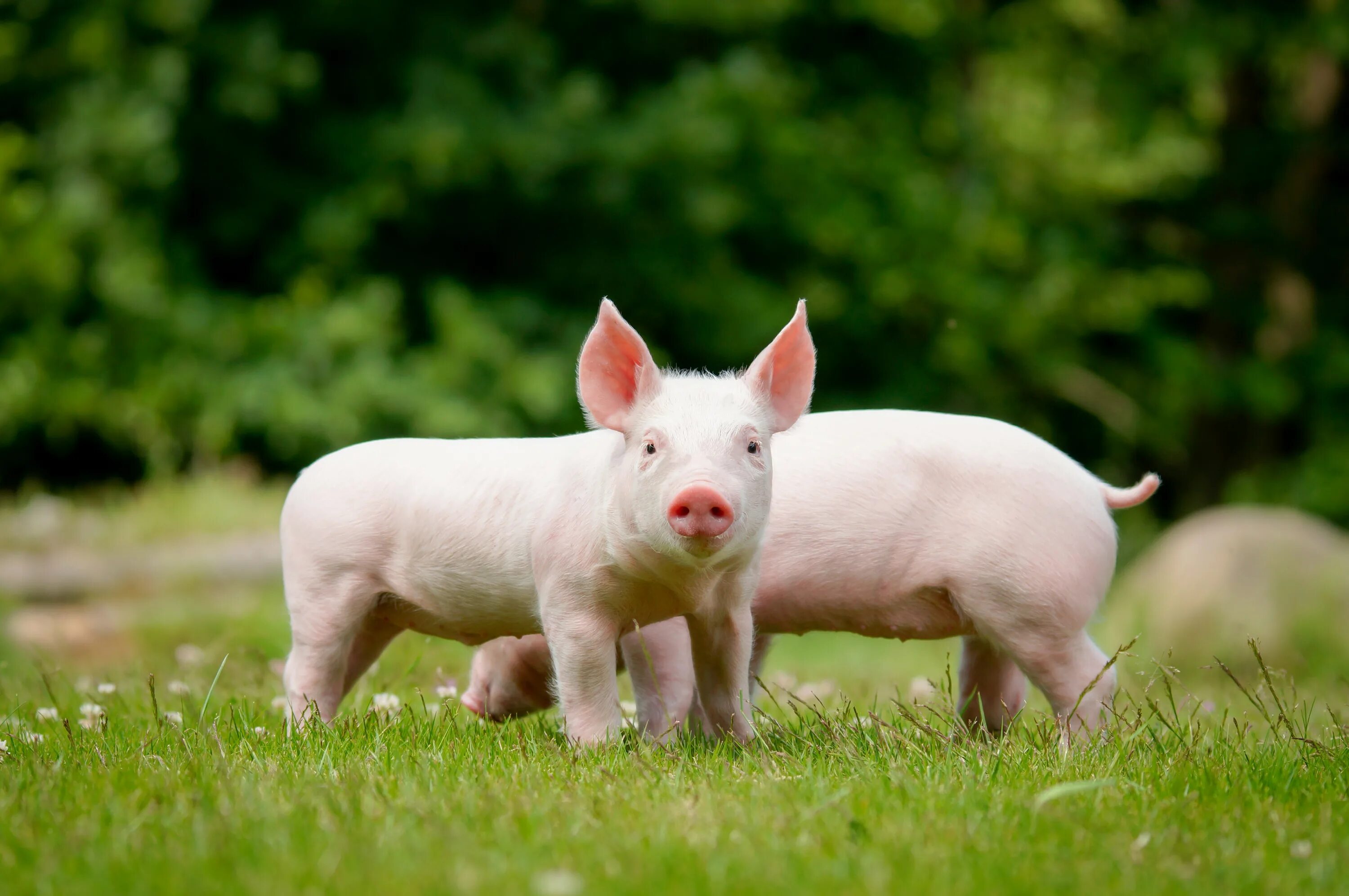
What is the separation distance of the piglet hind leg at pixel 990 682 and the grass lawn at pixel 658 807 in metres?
0.21

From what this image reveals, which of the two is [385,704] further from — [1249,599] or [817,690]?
[1249,599]

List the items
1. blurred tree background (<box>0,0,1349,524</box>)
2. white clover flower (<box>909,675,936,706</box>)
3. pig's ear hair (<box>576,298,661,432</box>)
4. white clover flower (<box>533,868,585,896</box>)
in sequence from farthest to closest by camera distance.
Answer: blurred tree background (<box>0,0,1349,524</box>) → white clover flower (<box>909,675,936,706</box>) → pig's ear hair (<box>576,298,661,432</box>) → white clover flower (<box>533,868,585,896</box>)

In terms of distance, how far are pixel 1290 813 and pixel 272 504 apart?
28.3 ft

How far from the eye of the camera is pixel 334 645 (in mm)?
4258

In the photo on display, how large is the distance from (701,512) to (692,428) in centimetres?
33

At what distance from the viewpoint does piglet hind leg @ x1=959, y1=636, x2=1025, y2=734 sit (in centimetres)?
468

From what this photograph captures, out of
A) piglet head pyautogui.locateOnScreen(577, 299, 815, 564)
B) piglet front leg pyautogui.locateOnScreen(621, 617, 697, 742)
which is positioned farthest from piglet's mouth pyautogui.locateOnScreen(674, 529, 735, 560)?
piglet front leg pyautogui.locateOnScreen(621, 617, 697, 742)

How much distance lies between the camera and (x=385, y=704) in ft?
15.0

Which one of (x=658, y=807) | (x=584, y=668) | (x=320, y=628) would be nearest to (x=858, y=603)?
(x=584, y=668)

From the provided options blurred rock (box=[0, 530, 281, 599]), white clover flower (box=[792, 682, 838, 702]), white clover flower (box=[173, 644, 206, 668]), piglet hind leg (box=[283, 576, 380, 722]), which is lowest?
blurred rock (box=[0, 530, 281, 599])

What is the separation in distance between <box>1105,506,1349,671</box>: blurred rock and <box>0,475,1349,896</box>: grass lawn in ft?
15.0

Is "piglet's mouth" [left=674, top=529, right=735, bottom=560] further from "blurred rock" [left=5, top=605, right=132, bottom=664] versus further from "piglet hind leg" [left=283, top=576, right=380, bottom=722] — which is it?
"blurred rock" [left=5, top=605, right=132, bottom=664]

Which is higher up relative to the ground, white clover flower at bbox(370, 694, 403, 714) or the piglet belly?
the piglet belly

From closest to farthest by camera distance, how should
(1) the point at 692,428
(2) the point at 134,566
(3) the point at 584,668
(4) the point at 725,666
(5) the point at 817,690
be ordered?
(1) the point at 692,428, (3) the point at 584,668, (4) the point at 725,666, (5) the point at 817,690, (2) the point at 134,566
